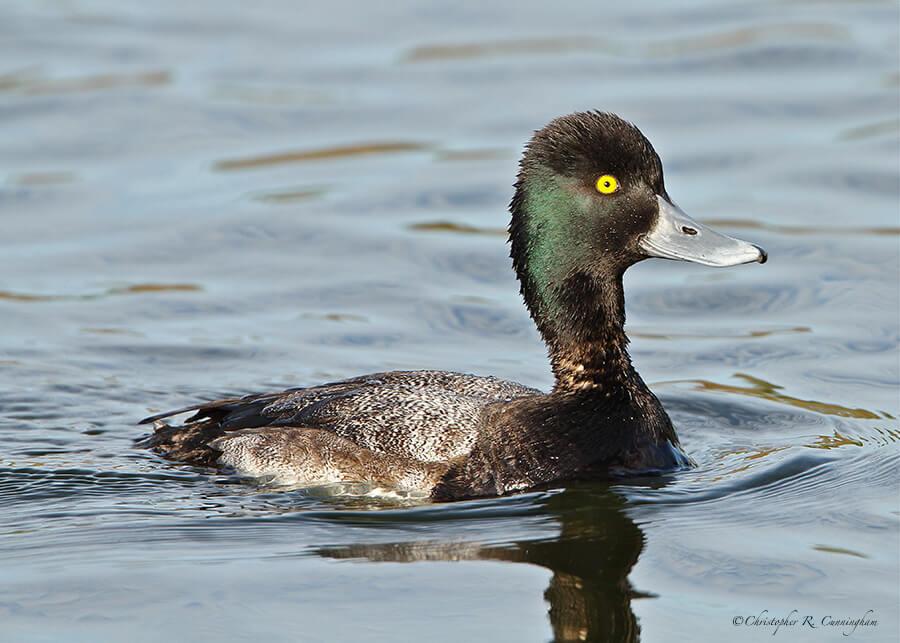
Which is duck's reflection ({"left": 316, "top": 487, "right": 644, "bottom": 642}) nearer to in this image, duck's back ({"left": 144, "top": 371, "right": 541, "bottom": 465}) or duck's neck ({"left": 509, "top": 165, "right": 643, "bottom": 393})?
duck's back ({"left": 144, "top": 371, "right": 541, "bottom": 465})

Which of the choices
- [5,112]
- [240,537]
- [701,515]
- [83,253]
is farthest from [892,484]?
[5,112]

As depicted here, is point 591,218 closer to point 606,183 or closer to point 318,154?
point 606,183

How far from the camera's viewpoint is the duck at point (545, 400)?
8.34 metres

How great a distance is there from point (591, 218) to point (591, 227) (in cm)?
6

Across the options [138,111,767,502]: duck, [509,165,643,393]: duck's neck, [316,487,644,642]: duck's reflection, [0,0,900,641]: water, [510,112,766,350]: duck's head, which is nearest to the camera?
[316,487,644,642]: duck's reflection

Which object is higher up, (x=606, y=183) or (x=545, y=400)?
(x=606, y=183)

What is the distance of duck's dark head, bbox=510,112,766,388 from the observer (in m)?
8.56

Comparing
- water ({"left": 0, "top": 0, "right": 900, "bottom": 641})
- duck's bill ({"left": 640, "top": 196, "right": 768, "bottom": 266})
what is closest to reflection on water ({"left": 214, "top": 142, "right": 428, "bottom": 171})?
water ({"left": 0, "top": 0, "right": 900, "bottom": 641})

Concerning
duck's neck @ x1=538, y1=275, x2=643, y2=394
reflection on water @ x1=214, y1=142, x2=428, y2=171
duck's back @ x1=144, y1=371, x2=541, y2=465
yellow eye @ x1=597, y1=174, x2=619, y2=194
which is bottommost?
duck's back @ x1=144, y1=371, x2=541, y2=465

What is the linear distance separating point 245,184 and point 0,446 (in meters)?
6.66

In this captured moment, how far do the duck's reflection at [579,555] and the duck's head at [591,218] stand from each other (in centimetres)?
131

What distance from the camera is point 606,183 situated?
28.3 ft

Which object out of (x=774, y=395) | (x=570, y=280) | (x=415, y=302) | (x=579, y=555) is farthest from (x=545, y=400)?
(x=415, y=302)

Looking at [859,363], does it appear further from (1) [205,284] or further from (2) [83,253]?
(2) [83,253]
